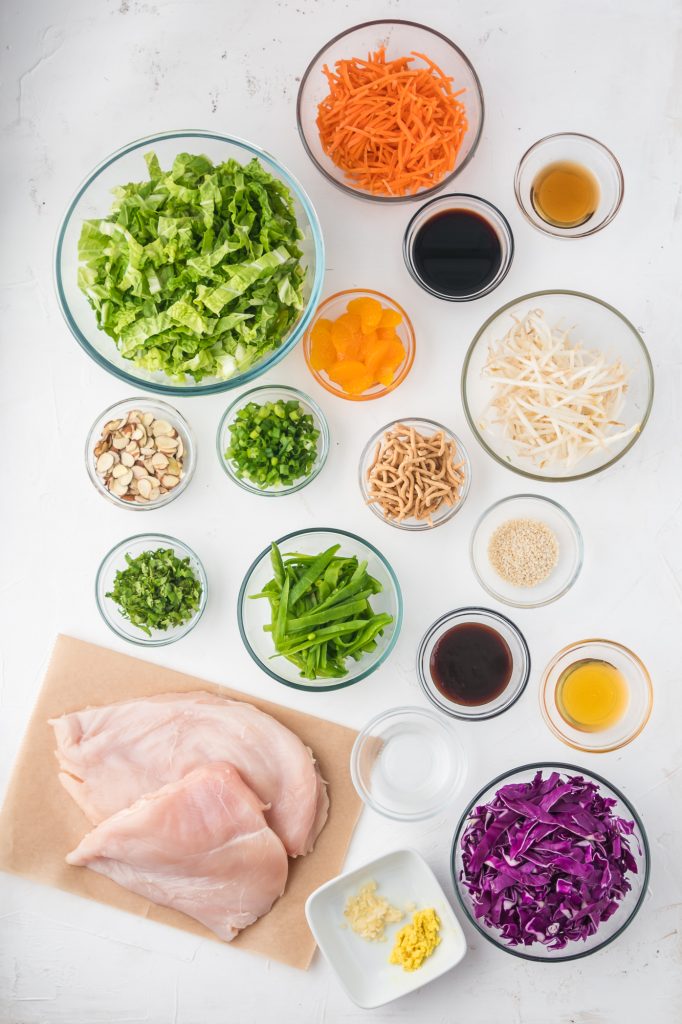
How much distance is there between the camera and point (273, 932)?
2188mm

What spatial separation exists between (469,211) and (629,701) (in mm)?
1484

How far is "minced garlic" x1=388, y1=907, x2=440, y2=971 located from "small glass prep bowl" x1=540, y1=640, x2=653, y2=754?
62 cm

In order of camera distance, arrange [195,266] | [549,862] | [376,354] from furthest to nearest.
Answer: [376,354] → [549,862] → [195,266]

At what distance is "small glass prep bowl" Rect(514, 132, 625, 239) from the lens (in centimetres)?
217

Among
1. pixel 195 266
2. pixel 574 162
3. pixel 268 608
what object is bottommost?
pixel 268 608

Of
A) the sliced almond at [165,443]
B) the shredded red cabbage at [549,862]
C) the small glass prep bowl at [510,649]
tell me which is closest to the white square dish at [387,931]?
the shredded red cabbage at [549,862]

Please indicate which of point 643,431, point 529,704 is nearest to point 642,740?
point 529,704

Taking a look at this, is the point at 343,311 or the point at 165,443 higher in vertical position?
the point at 343,311

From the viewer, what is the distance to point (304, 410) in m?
2.21

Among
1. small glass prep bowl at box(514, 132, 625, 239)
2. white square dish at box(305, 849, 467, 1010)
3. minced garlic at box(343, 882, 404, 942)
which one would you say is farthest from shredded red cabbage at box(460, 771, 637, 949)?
small glass prep bowl at box(514, 132, 625, 239)

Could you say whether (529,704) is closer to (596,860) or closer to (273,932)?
(596,860)

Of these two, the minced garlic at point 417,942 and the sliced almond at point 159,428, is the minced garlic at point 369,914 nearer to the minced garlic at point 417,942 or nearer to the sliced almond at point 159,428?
the minced garlic at point 417,942

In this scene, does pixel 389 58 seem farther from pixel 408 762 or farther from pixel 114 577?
pixel 408 762

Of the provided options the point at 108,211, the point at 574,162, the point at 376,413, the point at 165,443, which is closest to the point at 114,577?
the point at 165,443
